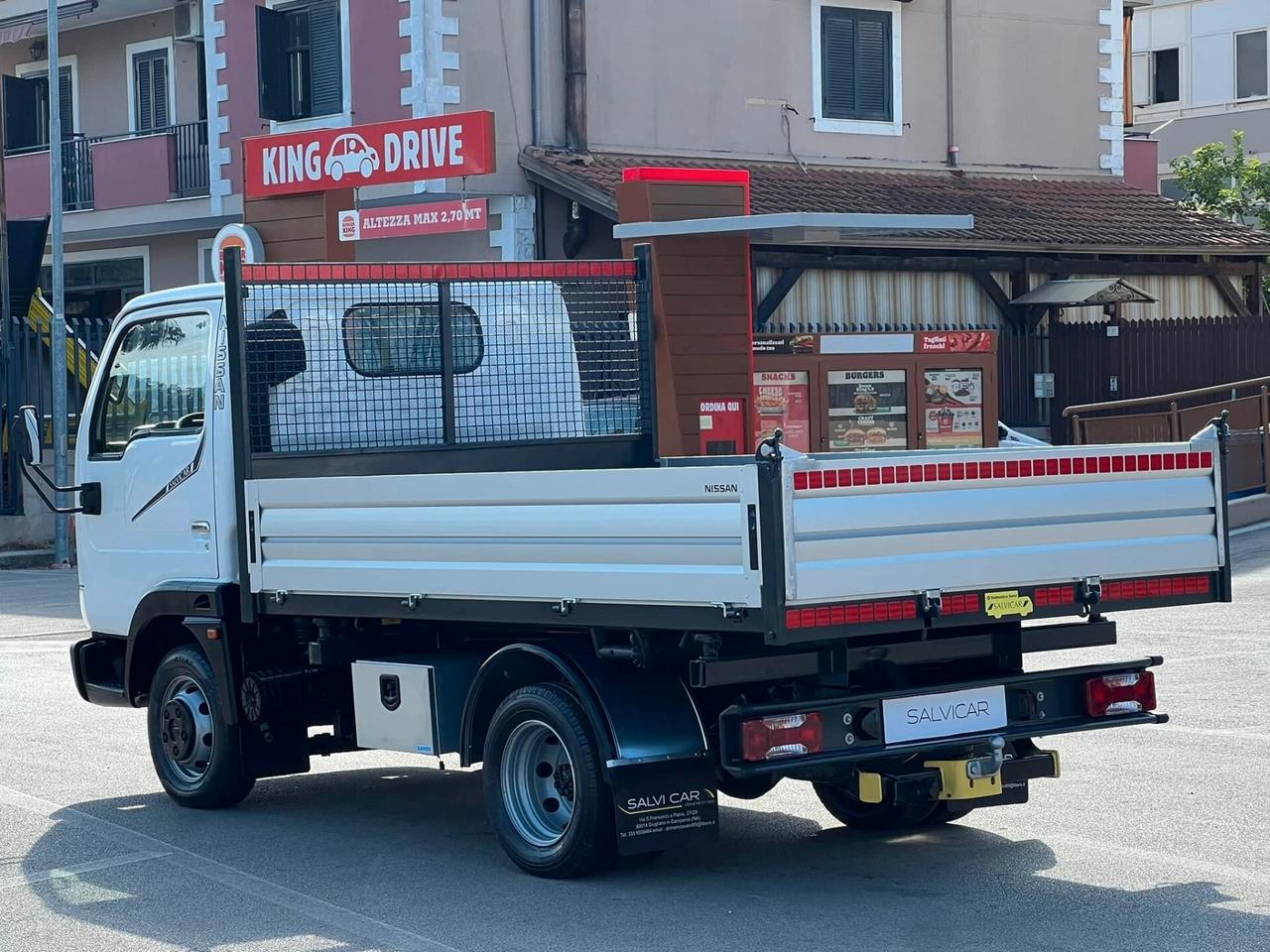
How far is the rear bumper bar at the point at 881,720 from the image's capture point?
6.53 m

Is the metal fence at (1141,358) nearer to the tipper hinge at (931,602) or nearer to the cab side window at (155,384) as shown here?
the cab side window at (155,384)

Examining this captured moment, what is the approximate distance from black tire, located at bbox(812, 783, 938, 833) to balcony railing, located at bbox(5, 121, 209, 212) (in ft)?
67.1

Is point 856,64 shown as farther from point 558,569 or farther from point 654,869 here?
point 558,569

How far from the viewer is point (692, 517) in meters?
6.28

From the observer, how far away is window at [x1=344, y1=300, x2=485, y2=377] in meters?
8.72

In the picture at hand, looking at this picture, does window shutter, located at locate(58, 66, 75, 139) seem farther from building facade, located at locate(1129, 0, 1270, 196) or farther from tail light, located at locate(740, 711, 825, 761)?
tail light, located at locate(740, 711, 825, 761)

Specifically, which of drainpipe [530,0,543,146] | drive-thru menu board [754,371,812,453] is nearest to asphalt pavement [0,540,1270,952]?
drive-thru menu board [754,371,812,453]

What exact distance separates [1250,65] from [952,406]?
26.6m

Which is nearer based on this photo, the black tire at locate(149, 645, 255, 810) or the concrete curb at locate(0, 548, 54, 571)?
the black tire at locate(149, 645, 255, 810)

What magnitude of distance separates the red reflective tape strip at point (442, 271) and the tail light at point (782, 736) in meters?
3.16

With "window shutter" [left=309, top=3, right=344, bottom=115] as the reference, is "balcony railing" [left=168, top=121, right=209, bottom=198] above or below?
below

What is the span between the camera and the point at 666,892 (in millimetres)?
6949

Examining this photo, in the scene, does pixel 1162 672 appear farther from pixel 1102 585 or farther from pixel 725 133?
pixel 725 133

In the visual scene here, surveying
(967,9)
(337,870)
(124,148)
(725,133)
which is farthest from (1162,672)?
(124,148)
